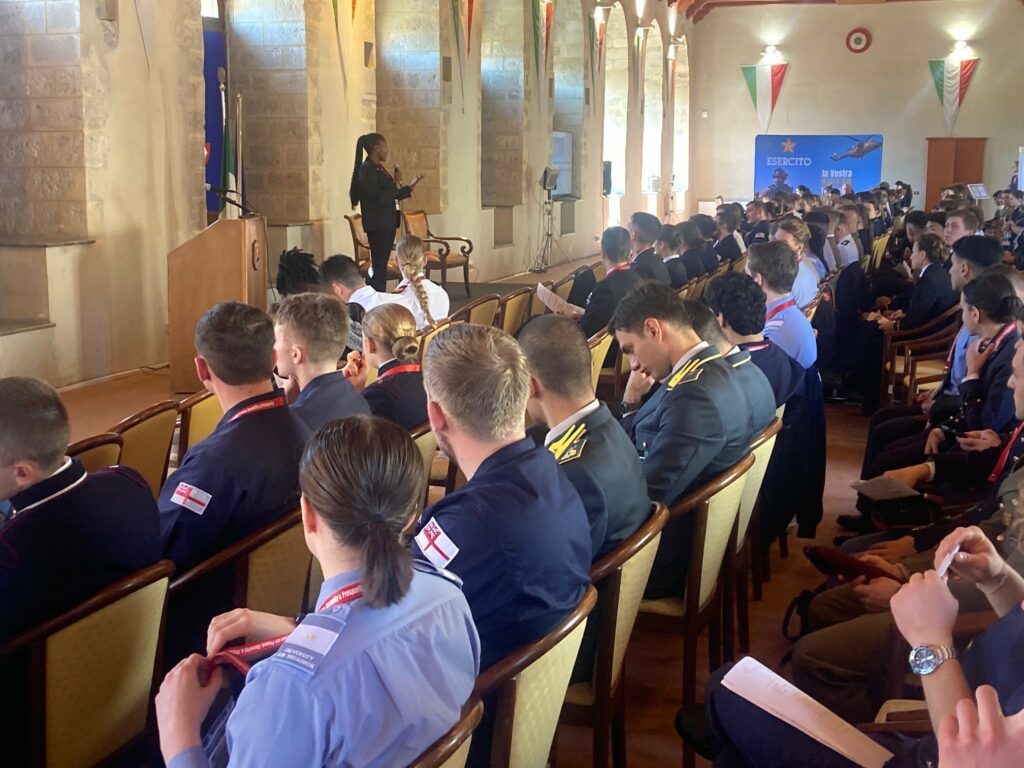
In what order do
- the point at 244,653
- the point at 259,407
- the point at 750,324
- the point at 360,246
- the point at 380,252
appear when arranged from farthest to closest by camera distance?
the point at 360,246 < the point at 380,252 < the point at 750,324 < the point at 259,407 < the point at 244,653

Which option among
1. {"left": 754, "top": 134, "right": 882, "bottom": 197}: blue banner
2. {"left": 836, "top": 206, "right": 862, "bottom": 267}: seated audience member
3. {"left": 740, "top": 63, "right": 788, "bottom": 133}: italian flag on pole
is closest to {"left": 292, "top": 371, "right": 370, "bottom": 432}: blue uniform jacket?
{"left": 836, "top": 206, "right": 862, "bottom": 267}: seated audience member

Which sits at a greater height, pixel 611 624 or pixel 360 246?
pixel 360 246

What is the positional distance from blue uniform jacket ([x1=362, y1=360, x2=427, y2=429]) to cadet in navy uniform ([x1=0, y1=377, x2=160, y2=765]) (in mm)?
1380

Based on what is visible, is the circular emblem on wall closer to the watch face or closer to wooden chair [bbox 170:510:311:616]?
wooden chair [bbox 170:510:311:616]

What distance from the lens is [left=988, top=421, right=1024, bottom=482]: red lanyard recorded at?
3289 millimetres

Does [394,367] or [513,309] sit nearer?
[394,367]

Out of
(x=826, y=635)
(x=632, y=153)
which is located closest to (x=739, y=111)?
(x=632, y=153)

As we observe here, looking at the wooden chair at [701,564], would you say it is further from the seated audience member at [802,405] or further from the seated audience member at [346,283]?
the seated audience member at [346,283]

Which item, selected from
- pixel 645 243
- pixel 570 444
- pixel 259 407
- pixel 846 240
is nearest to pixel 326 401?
pixel 259 407

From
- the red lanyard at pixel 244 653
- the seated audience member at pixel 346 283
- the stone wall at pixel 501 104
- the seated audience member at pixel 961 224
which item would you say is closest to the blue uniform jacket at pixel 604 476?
the red lanyard at pixel 244 653

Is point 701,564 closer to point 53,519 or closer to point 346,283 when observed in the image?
point 53,519

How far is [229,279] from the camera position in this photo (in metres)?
6.38

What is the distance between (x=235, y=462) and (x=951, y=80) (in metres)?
22.8

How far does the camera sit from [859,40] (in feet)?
75.3
